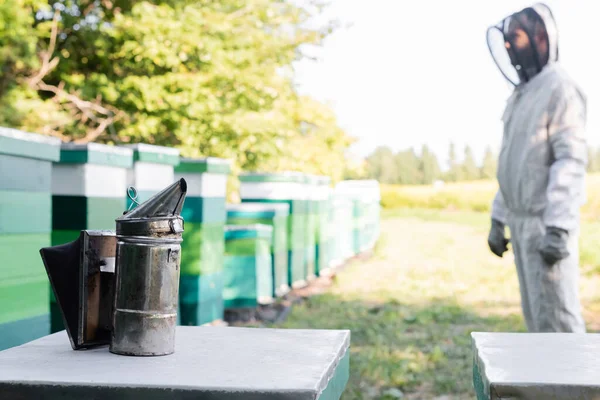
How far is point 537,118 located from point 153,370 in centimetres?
252

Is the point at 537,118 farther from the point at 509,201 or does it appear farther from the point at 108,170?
the point at 108,170

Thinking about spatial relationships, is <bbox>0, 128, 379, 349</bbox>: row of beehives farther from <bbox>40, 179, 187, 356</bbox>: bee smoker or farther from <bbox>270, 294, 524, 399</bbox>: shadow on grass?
<bbox>40, 179, 187, 356</bbox>: bee smoker

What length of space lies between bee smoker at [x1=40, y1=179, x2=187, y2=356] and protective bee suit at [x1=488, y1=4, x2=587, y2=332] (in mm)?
2153

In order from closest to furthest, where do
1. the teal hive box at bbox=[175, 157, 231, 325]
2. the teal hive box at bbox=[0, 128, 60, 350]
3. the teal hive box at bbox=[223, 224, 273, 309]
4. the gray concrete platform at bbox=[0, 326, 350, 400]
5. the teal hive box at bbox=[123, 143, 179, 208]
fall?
the gray concrete platform at bbox=[0, 326, 350, 400] → the teal hive box at bbox=[0, 128, 60, 350] → the teal hive box at bbox=[123, 143, 179, 208] → the teal hive box at bbox=[175, 157, 231, 325] → the teal hive box at bbox=[223, 224, 273, 309]

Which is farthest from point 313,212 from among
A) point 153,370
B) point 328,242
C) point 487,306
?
point 153,370

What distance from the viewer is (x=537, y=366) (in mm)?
1294

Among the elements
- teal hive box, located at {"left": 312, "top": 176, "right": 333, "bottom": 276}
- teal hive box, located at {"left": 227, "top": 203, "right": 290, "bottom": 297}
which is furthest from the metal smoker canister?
teal hive box, located at {"left": 312, "top": 176, "right": 333, "bottom": 276}

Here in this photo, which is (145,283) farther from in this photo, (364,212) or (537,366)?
(364,212)

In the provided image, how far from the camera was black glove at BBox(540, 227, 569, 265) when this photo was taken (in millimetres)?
3211

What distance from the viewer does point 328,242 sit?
29.3 ft

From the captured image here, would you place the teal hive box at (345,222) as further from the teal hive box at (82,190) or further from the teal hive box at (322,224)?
the teal hive box at (82,190)

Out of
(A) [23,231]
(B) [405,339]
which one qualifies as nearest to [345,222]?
(B) [405,339]

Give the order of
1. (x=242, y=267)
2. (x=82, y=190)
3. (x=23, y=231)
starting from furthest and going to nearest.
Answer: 1. (x=242, y=267)
2. (x=82, y=190)
3. (x=23, y=231)

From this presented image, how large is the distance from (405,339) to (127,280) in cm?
398
